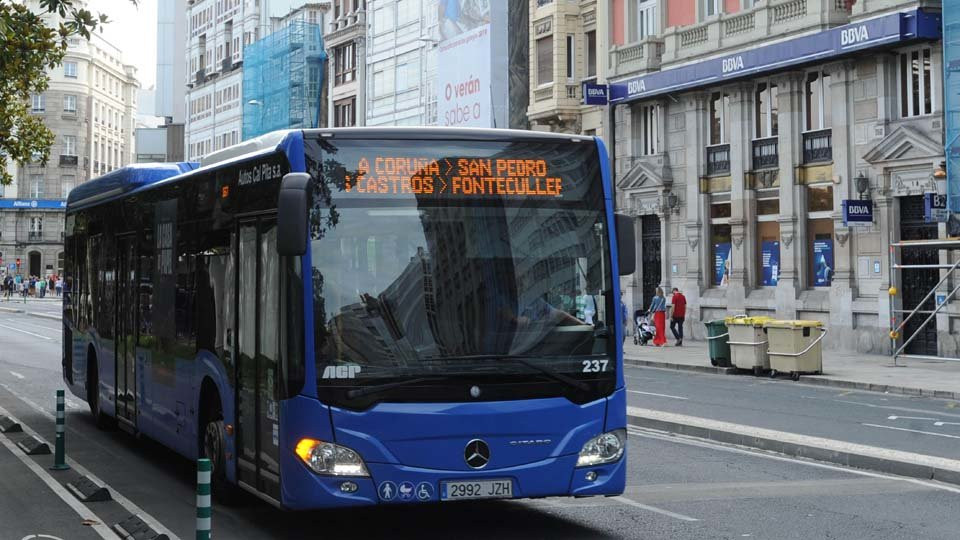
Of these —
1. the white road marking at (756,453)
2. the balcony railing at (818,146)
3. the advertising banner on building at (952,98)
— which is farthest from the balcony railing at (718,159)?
the white road marking at (756,453)

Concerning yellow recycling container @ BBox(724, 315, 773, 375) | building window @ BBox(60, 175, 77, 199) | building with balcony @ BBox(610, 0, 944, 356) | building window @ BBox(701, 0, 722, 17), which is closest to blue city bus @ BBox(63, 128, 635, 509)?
yellow recycling container @ BBox(724, 315, 773, 375)

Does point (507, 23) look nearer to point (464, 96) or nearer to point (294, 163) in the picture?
point (464, 96)

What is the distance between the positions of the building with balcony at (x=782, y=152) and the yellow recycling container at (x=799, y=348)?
456 cm

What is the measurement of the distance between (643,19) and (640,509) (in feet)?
117

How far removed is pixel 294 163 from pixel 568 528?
3.30 metres

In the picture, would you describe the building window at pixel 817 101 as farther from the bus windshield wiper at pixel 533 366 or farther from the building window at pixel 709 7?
the bus windshield wiper at pixel 533 366

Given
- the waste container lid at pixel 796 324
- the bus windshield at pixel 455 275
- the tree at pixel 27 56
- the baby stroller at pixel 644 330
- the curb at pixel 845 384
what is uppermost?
the tree at pixel 27 56

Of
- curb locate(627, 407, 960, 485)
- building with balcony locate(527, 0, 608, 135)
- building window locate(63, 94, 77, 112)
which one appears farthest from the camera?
building window locate(63, 94, 77, 112)

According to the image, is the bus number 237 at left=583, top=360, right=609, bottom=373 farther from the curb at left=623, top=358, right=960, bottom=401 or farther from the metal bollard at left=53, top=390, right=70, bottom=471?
the curb at left=623, top=358, right=960, bottom=401

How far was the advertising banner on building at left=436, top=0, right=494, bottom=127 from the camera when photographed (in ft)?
197

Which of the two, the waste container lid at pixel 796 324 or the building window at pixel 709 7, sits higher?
the building window at pixel 709 7

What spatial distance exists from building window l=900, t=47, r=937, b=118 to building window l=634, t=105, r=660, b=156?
11314 millimetres

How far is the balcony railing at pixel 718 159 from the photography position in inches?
1587

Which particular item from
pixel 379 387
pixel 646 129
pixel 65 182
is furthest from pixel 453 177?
pixel 65 182
